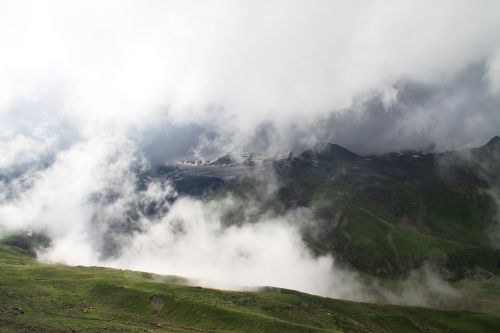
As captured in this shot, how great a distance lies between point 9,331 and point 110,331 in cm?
4866

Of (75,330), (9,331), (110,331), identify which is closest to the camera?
(9,331)

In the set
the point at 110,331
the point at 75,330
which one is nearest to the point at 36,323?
the point at 75,330

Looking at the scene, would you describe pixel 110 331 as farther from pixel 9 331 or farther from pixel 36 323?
pixel 9 331

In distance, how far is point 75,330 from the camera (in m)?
184

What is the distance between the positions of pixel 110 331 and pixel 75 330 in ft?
54.6

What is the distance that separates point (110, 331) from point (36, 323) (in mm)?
29652

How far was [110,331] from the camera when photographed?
196 m

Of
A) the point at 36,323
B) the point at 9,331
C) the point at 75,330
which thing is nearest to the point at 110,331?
the point at 75,330

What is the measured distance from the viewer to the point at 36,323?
18362 centimetres

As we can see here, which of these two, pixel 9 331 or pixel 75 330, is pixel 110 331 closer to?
pixel 75 330

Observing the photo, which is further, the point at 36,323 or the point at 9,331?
the point at 36,323

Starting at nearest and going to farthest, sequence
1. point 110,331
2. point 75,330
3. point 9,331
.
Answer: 1. point 9,331
2. point 75,330
3. point 110,331

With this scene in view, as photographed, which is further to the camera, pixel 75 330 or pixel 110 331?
pixel 110 331

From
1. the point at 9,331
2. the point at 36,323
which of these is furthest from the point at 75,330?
the point at 9,331
